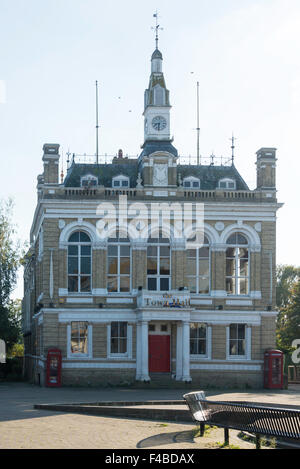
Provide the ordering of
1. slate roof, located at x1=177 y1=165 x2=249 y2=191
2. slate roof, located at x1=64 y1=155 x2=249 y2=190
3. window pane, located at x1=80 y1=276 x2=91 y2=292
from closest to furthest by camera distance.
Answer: window pane, located at x1=80 y1=276 x2=91 y2=292 < slate roof, located at x1=64 y1=155 x2=249 y2=190 < slate roof, located at x1=177 y1=165 x2=249 y2=191

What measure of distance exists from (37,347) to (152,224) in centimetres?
1096

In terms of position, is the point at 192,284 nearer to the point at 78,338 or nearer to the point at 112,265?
the point at 112,265

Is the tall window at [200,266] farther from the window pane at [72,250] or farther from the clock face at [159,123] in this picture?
the clock face at [159,123]

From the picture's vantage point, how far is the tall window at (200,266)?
1666 inches

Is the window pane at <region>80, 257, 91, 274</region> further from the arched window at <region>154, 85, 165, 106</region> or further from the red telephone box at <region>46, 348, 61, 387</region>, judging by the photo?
the arched window at <region>154, 85, 165, 106</region>

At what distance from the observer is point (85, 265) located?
4162 cm

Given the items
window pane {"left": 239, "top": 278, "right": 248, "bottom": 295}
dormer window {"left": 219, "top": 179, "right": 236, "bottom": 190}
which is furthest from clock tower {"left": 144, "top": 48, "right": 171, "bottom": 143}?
window pane {"left": 239, "top": 278, "right": 248, "bottom": 295}

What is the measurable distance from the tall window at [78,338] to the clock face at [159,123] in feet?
40.0

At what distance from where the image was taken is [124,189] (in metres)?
42.2

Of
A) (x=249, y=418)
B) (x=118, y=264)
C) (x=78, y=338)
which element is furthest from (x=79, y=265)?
(x=249, y=418)

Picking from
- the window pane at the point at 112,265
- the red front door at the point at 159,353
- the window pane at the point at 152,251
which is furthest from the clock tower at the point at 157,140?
the red front door at the point at 159,353

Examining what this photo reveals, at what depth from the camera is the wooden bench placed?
49.6 feet
